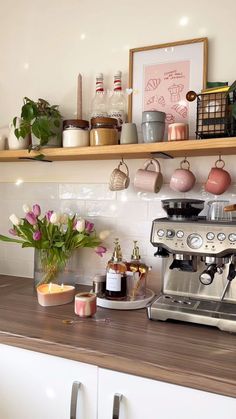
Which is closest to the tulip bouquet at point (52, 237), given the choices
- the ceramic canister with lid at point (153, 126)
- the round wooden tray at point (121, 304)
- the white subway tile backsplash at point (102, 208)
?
the white subway tile backsplash at point (102, 208)

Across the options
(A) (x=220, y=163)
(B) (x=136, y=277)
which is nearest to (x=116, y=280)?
(B) (x=136, y=277)

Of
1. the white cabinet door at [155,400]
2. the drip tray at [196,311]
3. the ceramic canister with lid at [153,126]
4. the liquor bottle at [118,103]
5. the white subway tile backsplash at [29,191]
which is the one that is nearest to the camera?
the white cabinet door at [155,400]

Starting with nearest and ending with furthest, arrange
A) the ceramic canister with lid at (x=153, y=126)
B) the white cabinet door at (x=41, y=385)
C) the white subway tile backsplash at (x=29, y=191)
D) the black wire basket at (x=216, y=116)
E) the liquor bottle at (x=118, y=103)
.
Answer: the white cabinet door at (x=41, y=385) < the black wire basket at (x=216, y=116) < the ceramic canister with lid at (x=153, y=126) < the liquor bottle at (x=118, y=103) < the white subway tile backsplash at (x=29, y=191)

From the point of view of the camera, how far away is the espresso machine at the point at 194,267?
3.88ft

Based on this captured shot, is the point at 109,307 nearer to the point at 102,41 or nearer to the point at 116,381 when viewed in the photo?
the point at 116,381

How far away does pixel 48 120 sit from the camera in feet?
5.30

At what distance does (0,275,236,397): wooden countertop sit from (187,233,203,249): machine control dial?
0.27 meters

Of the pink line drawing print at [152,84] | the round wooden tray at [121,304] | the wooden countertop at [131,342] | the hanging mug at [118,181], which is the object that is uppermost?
the pink line drawing print at [152,84]

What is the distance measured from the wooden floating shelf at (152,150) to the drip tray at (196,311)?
0.55m

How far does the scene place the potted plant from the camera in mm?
1586

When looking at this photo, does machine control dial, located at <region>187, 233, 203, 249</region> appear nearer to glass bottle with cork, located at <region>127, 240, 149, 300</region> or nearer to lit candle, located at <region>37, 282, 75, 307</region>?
glass bottle with cork, located at <region>127, 240, 149, 300</region>

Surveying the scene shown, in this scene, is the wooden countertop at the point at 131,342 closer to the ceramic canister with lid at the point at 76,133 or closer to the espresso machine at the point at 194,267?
the espresso machine at the point at 194,267

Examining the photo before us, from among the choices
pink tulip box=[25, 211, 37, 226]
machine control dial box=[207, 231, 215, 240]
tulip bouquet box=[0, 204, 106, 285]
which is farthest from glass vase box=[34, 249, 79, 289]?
machine control dial box=[207, 231, 215, 240]

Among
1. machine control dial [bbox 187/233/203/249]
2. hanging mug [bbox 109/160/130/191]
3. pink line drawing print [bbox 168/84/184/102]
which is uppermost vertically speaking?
pink line drawing print [bbox 168/84/184/102]
